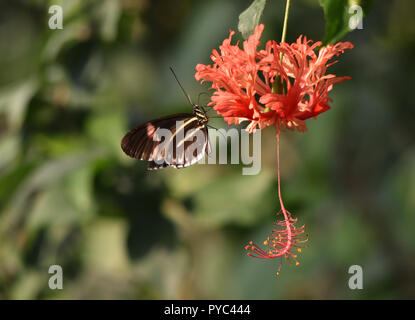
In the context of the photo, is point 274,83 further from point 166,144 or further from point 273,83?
point 166,144

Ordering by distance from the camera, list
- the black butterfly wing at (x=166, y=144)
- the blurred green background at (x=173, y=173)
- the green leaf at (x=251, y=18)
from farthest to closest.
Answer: the blurred green background at (x=173, y=173)
the black butterfly wing at (x=166, y=144)
the green leaf at (x=251, y=18)

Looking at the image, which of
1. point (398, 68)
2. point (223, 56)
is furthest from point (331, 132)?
point (223, 56)

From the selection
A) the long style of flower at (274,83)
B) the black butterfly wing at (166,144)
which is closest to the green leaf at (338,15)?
the long style of flower at (274,83)

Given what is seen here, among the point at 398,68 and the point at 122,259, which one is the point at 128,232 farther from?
the point at 398,68

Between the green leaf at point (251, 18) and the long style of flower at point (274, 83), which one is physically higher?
the green leaf at point (251, 18)

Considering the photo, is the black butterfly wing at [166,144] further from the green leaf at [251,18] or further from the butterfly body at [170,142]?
the green leaf at [251,18]

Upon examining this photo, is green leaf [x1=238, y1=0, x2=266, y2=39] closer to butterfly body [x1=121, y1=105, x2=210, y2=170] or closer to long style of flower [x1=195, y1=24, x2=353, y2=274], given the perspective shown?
long style of flower [x1=195, y1=24, x2=353, y2=274]
